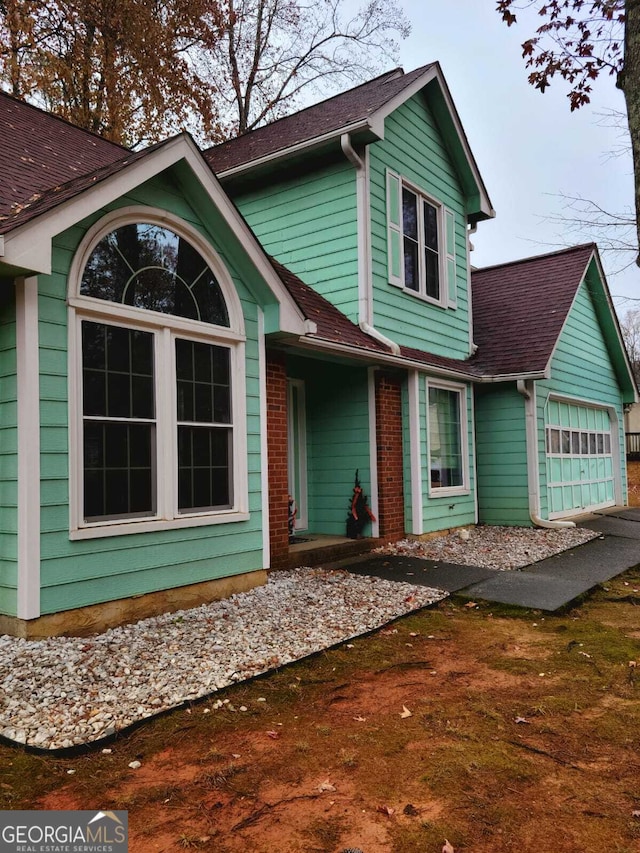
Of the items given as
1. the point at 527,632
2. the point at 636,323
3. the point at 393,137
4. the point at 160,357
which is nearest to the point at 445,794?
the point at 527,632

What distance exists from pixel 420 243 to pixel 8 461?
7444 mm

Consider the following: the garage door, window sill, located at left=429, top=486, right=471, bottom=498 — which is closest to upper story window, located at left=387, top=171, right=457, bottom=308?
window sill, located at left=429, top=486, right=471, bottom=498

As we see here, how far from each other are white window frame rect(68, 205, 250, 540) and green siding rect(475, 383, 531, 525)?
654 centimetres

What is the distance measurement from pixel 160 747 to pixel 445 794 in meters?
1.48

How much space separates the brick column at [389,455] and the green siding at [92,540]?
315 centimetres

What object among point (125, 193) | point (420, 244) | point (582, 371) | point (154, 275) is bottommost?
point (154, 275)

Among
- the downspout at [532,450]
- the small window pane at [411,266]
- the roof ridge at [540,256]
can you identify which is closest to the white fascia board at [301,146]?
the small window pane at [411,266]

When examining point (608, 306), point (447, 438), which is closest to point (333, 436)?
point (447, 438)

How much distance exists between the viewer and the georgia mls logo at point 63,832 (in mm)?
2543

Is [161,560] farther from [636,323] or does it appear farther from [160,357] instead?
[636,323]

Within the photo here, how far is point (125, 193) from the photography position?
516 centimetres

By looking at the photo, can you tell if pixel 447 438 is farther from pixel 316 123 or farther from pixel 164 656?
pixel 164 656

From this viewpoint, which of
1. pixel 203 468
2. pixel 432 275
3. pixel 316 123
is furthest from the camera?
pixel 432 275

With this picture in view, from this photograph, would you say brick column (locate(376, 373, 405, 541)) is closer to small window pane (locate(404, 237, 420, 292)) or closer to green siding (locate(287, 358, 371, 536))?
green siding (locate(287, 358, 371, 536))
